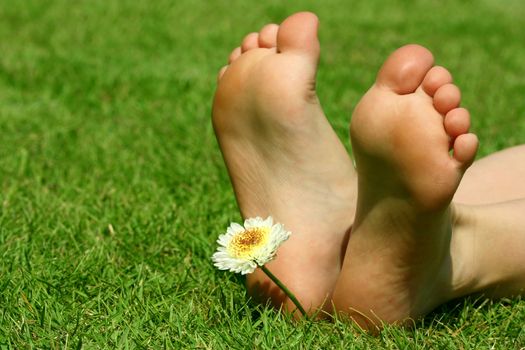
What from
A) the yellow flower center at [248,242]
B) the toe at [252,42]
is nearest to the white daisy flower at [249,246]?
the yellow flower center at [248,242]

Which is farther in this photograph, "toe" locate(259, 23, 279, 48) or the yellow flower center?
"toe" locate(259, 23, 279, 48)

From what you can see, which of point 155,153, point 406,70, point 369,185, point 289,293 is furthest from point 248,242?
point 155,153

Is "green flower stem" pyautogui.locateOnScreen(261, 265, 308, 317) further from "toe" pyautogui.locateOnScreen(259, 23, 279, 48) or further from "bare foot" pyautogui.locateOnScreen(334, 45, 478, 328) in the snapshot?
"toe" pyautogui.locateOnScreen(259, 23, 279, 48)

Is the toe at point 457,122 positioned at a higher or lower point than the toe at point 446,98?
lower

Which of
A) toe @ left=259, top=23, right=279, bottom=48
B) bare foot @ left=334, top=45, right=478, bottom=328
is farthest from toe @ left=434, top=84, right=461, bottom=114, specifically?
toe @ left=259, top=23, right=279, bottom=48

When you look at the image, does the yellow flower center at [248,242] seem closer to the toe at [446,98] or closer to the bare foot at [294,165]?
the bare foot at [294,165]

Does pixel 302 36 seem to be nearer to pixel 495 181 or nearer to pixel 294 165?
pixel 294 165

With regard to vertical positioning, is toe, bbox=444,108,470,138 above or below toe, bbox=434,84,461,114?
below

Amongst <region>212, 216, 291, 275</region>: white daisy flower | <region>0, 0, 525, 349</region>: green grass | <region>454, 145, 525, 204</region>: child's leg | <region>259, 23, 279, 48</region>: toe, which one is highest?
<region>259, 23, 279, 48</region>: toe
